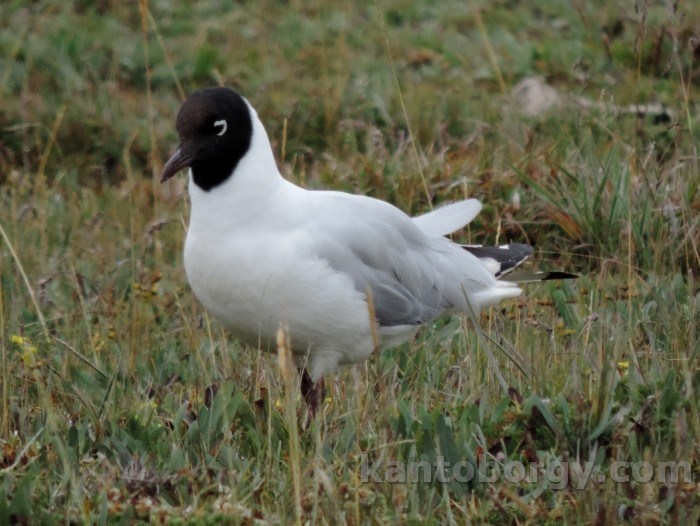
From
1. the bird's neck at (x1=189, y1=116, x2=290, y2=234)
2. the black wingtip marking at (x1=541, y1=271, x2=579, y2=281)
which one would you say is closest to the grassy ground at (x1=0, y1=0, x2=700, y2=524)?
the black wingtip marking at (x1=541, y1=271, x2=579, y2=281)

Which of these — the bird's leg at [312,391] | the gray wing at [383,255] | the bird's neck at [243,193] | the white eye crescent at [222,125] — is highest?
the white eye crescent at [222,125]

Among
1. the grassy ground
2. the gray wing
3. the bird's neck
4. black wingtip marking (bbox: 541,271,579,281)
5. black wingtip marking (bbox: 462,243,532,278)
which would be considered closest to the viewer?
the grassy ground

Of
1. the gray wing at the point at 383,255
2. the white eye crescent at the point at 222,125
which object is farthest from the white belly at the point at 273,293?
the white eye crescent at the point at 222,125

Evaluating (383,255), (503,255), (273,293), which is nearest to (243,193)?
(273,293)

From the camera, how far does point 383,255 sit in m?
4.92

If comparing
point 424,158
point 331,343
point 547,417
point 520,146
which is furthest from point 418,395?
point 520,146

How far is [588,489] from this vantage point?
3.47 metres

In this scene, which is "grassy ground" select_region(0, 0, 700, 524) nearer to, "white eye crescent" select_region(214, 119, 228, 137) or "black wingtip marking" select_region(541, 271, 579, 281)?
"black wingtip marking" select_region(541, 271, 579, 281)

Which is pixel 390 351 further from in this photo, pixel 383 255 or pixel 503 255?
pixel 503 255

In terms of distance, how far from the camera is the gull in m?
4.41

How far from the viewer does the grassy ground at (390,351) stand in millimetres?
3604

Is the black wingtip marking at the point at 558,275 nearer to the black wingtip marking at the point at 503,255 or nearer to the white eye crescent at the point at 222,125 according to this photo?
the black wingtip marking at the point at 503,255

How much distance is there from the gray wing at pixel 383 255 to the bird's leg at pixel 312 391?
0.35 m

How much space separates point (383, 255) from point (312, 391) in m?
0.61
